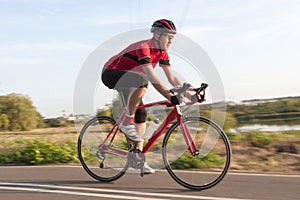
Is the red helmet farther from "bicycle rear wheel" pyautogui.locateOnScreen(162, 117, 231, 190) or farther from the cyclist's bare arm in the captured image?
"bicycle rear wheel" pyautogui.locateOnScreen(162, 117, 231, 190)

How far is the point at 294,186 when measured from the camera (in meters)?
5.23

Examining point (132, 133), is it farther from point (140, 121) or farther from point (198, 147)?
point (198, 147)

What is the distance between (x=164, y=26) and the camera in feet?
16.5

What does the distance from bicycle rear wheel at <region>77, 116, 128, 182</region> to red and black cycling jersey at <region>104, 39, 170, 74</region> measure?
36.6 inches

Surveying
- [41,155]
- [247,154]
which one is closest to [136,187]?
[41,155]

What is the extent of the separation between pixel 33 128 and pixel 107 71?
9.92m

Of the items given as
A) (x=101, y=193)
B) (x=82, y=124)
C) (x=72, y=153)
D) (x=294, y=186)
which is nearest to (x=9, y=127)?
(x=72, y=153)

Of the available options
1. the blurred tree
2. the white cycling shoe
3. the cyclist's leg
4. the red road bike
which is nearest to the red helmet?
the red road bike

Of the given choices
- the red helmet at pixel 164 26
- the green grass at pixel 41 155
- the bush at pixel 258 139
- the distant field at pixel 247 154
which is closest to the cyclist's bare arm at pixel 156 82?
the red helmet at pixel 164 26

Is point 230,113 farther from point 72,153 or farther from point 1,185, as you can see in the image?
point 1,185

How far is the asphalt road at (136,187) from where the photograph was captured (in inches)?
193

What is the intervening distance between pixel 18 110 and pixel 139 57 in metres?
10.3

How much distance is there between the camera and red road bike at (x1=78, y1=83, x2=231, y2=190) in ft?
16.9

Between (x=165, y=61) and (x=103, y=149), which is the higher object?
(x=165, y=61)
